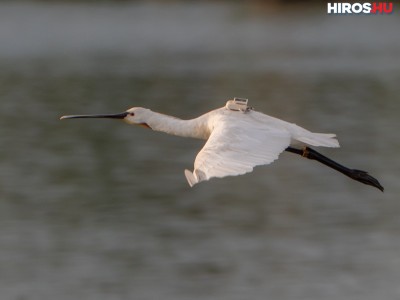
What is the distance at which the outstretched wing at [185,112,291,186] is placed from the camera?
438 cm

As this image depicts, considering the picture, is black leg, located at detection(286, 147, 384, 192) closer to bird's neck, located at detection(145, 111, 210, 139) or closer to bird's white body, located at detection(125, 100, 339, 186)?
bird's white body, located at detection(125, 100, 339, 186)

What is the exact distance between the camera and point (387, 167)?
11734mm

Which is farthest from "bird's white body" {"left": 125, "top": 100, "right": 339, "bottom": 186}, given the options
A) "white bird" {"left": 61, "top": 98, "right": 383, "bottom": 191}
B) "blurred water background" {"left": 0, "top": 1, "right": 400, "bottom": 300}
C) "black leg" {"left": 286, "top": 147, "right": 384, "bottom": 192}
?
"blurred water background" {"left": 0, "top": 1, "right": 400, "bottom": 300}

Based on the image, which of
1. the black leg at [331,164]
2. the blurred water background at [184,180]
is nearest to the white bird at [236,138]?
the black leg at [331,164]

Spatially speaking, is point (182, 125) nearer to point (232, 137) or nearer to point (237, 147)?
point (232, 137)

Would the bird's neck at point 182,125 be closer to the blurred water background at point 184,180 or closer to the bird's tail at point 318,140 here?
the bird's tail at point 318,140

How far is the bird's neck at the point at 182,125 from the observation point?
5832 millimetres

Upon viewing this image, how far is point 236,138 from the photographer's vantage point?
495 centimetres

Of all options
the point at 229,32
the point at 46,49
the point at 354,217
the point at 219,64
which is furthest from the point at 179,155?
the point at 229,32

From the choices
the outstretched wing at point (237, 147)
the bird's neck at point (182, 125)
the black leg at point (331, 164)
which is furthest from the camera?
the black leg at point (331, 164)

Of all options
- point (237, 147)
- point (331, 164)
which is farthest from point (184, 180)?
point (237, 147)

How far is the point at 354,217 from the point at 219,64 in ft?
29.5

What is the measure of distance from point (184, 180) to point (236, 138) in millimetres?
6548

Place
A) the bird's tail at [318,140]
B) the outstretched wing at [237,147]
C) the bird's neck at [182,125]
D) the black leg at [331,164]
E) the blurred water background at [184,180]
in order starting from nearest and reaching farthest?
the outstretched wing at [237,147]
the bird's tail at [318,140]
the bird's neck at [182,125]
the black leg at [331,164]
the blurred water background at [184,180]
